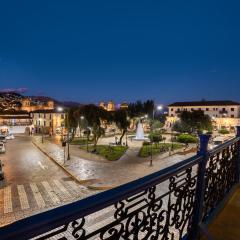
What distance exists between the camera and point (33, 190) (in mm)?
19188

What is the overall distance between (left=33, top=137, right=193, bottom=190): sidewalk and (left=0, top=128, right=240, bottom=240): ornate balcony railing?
16.3 metres

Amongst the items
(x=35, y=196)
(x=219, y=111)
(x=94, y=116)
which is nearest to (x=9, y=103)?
(x=219, y=111)

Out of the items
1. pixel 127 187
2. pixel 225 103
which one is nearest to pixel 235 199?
pixel 127 187

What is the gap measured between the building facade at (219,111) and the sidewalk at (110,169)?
51.1 meters

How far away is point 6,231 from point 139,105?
270 feet

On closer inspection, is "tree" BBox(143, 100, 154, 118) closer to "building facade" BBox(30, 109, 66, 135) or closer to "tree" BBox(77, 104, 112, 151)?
"building facade" BBox(30, 109, 66, 135)

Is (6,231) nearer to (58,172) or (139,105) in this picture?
(58,172)

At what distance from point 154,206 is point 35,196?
691 inches

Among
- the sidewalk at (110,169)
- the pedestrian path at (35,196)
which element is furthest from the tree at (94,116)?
the pedestrian path at (35,196)

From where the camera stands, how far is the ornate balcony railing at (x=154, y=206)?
4.27 ft

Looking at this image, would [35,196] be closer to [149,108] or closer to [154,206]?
[154,206]

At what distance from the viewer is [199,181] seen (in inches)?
134

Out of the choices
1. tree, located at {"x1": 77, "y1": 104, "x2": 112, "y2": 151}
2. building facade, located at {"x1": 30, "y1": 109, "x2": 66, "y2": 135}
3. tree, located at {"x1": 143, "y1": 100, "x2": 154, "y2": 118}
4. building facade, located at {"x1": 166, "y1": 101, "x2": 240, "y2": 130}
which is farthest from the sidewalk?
building facade, located at {"x1": 166, "y1": 101, "x2": 240, "y2": 130}

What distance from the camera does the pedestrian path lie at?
1497cm
